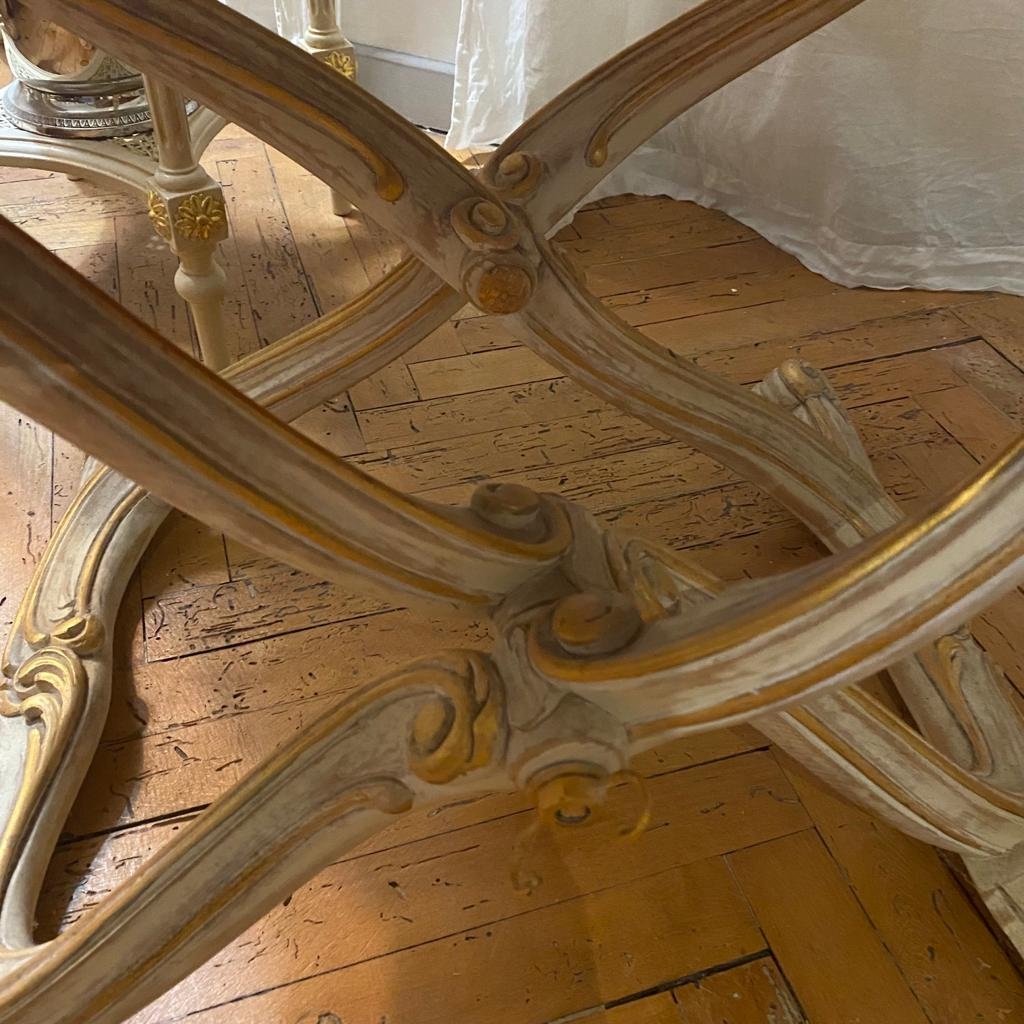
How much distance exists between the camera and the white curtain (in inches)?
46.1

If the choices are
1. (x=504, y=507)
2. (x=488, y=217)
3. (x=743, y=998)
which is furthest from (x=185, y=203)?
(x=743, y=998)

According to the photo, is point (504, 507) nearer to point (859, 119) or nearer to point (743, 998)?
point (743, 998)

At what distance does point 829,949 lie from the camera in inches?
25.5

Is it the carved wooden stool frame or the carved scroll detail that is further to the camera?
the carved scroll detail

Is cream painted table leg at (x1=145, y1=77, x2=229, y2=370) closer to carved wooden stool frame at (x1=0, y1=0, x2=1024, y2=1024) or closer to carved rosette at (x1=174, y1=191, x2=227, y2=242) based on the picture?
carved rosette at (x1=174, y1=191, x2=227, y2=242)

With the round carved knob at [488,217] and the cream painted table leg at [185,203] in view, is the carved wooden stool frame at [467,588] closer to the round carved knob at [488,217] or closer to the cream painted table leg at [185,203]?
the round carved knob at [488,217]

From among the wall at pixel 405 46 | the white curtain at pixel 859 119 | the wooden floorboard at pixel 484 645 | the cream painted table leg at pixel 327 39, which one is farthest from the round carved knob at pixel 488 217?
the wall at pixel 405 46

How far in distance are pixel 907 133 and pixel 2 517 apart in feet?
3.54

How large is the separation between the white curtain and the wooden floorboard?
0.07 meters

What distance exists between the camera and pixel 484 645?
32.1 inches

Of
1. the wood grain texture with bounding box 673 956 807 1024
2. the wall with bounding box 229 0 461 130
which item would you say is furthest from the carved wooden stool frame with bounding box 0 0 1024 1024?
the wall with bounding box 229 0 461 130

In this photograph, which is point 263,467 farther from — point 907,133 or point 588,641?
point 907,133

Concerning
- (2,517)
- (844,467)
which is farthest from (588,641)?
(2,517)

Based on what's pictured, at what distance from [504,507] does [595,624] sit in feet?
0.27
